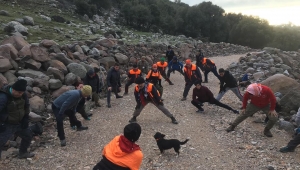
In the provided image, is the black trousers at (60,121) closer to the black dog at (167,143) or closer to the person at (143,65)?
the black dog at (167,143)

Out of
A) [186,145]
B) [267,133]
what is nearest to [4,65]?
[186,145]

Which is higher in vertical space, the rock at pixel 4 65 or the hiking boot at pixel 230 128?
the rock at pixel 4 65

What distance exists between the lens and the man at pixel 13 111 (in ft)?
21.7

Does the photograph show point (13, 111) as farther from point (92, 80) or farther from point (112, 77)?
point (112, 77)

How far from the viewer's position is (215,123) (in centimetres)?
1073

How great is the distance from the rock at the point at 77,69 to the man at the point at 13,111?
676cm

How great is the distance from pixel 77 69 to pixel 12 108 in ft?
24.1

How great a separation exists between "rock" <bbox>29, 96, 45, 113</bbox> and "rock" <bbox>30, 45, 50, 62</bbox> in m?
2.79

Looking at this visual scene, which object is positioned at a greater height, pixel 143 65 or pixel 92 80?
pixel 92 80

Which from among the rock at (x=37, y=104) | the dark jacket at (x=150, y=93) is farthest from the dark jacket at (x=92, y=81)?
the dark jacket at (x=150, y=93)

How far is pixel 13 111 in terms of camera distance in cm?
691

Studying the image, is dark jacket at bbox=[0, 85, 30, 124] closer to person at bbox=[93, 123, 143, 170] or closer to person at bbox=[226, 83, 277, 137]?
person at bbox=[93, 123, 143, 170]

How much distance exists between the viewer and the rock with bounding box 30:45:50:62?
43.5 ft

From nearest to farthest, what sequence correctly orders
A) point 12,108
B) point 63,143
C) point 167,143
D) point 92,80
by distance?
point 12,108, point 167,143, point 63,143, point 92,80
